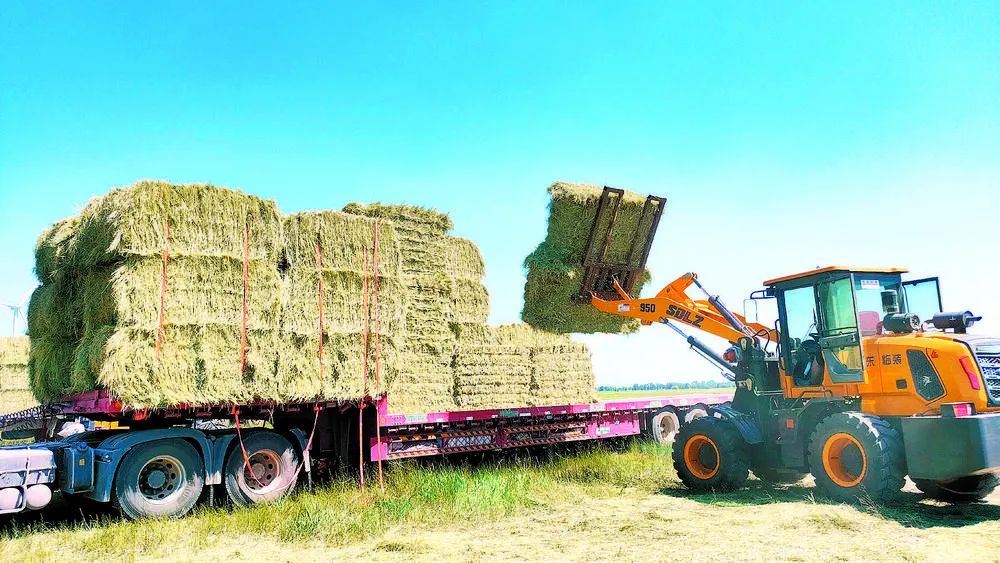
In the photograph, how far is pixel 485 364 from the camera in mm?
12594

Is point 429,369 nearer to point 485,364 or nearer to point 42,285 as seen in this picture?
point 485,364

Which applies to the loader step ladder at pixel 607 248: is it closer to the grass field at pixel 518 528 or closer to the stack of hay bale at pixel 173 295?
the grass field at pixel 518 528

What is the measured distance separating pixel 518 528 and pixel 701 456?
337 centimetres

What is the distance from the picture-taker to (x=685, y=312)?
468 inches

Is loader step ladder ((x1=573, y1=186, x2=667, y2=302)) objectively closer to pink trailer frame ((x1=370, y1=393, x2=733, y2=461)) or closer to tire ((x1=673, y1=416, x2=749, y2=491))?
pink trailer frame ((x1=370, y1=393, x2=733, y2=461))

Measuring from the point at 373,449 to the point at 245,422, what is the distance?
174 centimetres

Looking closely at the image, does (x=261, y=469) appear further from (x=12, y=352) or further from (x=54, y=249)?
(x=12, y=352)

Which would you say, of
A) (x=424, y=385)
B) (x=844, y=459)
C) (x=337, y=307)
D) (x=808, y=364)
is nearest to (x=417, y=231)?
(x=337, y=307)

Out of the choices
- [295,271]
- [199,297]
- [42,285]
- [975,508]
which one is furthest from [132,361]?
[975,508]

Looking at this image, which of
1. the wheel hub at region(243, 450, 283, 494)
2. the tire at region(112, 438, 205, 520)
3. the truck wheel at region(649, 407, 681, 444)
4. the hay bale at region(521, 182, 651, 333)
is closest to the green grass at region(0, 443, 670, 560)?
the tire at region(112, 438, 205, 520)

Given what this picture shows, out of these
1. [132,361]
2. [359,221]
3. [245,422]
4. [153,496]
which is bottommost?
[153,496]

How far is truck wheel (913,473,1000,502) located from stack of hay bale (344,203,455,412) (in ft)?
21.9

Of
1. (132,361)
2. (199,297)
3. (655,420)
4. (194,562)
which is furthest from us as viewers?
(655,420)

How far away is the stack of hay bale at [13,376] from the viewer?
763 inches
